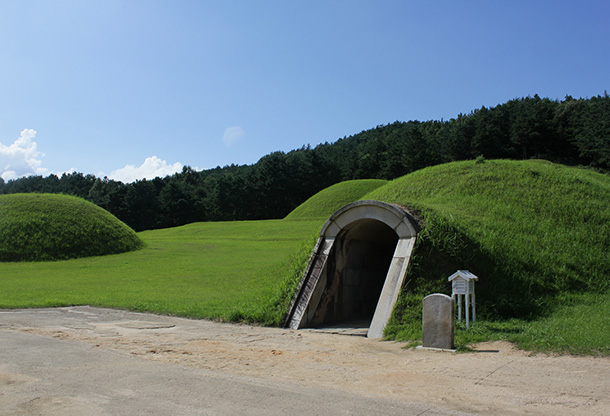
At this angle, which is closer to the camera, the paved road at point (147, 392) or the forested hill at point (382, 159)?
the paved road at point (147, 392)

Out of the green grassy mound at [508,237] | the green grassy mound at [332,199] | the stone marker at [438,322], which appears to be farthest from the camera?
the green grassy mound at [332,199]

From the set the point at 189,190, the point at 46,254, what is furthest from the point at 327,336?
the point at 189,190

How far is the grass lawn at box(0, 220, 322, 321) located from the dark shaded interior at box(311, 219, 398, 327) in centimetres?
139

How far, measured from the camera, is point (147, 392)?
16.9 feet

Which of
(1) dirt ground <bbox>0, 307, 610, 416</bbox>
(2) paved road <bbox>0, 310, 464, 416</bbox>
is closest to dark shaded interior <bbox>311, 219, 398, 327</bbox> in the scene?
(1) dirt ground <bbox>0, 307, 610, 416</bbox>

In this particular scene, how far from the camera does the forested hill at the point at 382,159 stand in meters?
61.9

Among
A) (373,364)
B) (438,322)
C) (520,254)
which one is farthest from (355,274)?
(373,364)

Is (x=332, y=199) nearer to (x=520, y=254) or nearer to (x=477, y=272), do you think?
(x=520, y=254)

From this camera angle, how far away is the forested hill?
6191 cm

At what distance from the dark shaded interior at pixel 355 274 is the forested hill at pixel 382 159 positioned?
5311 centimetres

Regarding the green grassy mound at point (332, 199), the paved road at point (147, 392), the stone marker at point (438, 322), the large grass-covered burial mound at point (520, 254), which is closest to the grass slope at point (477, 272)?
the large grass-covered burial mound at point (520, 254)

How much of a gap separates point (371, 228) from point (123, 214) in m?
70.8

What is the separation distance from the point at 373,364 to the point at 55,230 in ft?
96.4

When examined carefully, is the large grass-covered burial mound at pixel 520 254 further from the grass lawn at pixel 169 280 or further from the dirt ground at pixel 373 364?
the grass lawn at pixel 169 280
